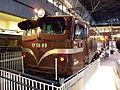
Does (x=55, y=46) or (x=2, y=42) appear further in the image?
(x=2, y=42)

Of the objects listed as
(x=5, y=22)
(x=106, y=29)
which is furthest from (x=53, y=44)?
(x=106, y=29)

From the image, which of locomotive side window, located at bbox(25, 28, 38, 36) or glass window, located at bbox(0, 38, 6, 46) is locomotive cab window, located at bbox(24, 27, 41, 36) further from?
glass window, located at bbox(0, 38, 6, 46)

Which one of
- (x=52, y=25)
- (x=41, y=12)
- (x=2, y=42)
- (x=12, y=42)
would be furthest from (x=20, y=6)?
(x=52, y=25)

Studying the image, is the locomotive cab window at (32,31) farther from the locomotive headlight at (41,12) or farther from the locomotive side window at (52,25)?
the locomotive headlight at (41,12)

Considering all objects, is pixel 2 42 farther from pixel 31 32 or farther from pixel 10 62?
pixel 31 32

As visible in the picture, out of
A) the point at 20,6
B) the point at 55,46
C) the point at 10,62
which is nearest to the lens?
the point at 55,46

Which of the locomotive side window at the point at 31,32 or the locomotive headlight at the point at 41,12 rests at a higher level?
the locomotive headlight at the point at 41,12

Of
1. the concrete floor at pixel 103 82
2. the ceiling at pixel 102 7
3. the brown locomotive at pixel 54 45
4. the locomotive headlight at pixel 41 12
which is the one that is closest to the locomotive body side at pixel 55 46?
the brown locomotive at pixel 54 45

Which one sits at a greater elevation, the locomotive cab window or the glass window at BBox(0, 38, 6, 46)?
the locomotive cab window

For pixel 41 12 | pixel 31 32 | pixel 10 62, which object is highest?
pixel 41 12

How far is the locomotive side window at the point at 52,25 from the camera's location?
3645 millimetres

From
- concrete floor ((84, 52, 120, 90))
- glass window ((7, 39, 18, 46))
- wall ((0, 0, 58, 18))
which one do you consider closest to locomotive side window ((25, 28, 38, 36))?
concrete floor ((84, 52, 120, 90))

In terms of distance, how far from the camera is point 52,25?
374cm

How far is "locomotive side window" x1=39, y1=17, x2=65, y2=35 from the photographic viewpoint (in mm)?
3645
